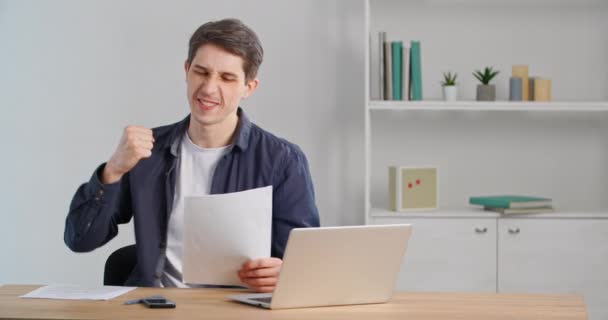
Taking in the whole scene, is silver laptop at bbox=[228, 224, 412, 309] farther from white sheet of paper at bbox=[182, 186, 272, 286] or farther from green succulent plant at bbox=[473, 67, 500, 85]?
green succulent plant at bbox=[473, 67, 500, 85]

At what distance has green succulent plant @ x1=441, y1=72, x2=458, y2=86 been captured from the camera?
13.7 ft

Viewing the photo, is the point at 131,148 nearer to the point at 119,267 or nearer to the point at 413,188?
the point at 119,267

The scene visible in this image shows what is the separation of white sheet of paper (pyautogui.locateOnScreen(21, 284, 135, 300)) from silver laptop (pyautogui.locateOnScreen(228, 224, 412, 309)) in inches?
13.2

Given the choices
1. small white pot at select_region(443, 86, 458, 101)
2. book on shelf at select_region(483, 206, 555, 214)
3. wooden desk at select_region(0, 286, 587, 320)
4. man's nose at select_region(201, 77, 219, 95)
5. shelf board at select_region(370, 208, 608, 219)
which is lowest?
wooden desk at select_region(0, 286, 587, 320)

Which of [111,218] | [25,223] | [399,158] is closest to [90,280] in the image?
[25,223]

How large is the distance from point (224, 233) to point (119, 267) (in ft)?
2.06

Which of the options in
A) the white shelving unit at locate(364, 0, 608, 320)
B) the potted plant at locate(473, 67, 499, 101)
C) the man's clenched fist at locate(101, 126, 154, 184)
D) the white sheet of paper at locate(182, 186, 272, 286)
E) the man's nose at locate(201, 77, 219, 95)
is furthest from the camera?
the white shelving unit at locate(364, 0, 608, 320)

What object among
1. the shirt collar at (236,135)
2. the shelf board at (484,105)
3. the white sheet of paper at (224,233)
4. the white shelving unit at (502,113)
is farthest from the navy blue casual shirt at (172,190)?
the white shelving unit at (502,113)

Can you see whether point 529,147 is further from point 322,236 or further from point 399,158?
point 322,236

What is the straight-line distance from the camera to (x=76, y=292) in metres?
2.22

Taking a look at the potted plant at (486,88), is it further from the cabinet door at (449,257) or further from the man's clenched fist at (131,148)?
the man's clenched fist at (131,148)

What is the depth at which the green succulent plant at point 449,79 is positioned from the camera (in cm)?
417

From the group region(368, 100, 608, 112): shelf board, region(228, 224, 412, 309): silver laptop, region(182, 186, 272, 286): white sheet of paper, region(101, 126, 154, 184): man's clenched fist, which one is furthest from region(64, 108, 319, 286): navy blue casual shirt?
region(368, 100, 608, 112): shelf board

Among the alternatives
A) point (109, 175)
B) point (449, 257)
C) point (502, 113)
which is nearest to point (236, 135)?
point (109, 175)
